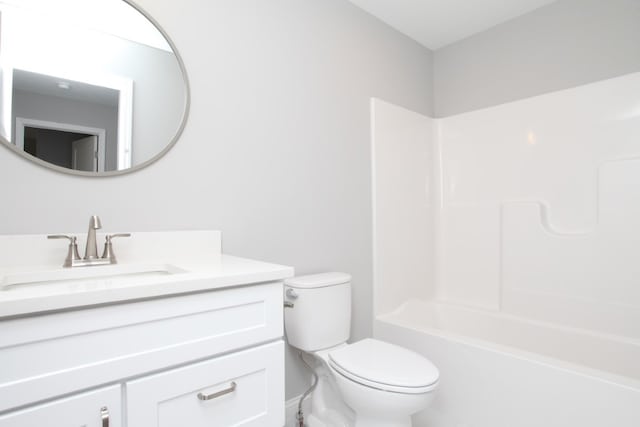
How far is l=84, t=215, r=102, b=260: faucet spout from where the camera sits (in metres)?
1.11

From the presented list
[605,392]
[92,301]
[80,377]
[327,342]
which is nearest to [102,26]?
[92,301]

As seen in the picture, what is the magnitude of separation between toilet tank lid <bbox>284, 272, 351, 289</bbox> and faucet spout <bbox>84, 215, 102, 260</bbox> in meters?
0.81

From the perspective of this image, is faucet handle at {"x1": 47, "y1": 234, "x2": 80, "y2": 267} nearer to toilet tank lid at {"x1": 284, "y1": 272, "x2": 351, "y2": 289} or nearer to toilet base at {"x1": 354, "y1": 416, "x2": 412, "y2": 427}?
Answer: toilet tank lid at {"x1": 284, "y1": 272, "x2": 351, "y2": 289}

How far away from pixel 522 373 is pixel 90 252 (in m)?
1.74

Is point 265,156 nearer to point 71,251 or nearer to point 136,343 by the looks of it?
point 71,251

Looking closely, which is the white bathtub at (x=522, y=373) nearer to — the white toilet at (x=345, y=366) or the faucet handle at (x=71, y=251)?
the white toilet at (x=345, y=366)

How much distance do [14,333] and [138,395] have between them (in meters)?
0.28

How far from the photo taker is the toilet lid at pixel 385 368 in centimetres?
127

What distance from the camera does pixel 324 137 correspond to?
1.93 m

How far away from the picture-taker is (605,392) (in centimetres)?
128

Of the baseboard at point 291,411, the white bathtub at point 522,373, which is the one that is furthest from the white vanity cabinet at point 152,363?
the white bathtub at point 522,373

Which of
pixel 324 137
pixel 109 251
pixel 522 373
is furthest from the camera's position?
pixel 324 137

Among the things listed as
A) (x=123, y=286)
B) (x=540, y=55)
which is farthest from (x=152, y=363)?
(x=540, y=55)

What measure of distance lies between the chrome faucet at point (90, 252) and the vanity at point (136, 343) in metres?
0.05
